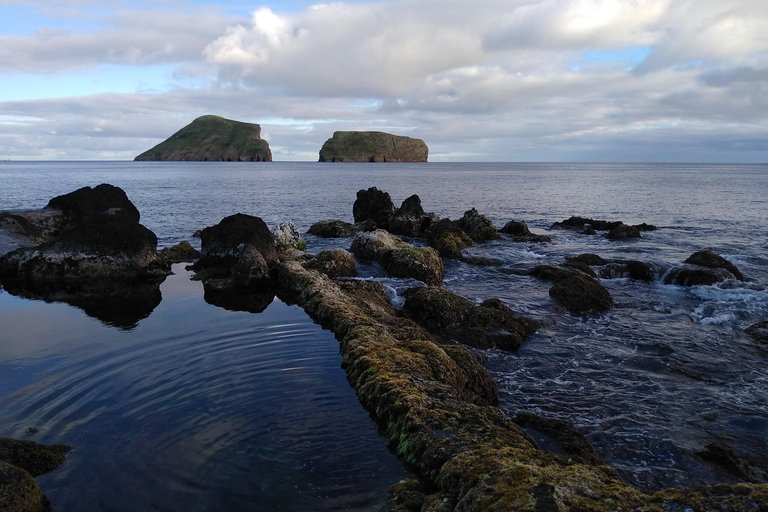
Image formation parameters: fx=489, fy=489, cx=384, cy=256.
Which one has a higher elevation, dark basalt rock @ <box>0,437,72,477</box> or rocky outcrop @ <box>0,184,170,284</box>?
rocky outcrop @ <box>0,184,170,284</box>

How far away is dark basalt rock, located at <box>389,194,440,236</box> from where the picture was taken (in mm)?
37562

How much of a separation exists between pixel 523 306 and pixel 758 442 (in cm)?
959

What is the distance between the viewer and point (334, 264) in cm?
2291

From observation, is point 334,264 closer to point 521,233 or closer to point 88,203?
point 88,203

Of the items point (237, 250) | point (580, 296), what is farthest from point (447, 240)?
point (237, 250)

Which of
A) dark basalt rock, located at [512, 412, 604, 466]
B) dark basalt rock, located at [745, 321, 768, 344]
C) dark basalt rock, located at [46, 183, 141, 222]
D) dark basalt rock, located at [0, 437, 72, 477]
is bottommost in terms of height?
dark basalt rock, located at [745, 321, 768, 344]

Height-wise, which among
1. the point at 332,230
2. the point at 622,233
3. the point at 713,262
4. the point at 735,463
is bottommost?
the point at 735,463

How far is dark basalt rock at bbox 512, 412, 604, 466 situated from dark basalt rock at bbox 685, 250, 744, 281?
19.5 meters

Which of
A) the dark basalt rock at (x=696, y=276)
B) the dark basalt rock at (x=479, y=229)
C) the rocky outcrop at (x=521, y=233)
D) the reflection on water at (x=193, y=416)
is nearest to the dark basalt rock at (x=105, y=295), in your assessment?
the reflection on water at (x=193, y=416)

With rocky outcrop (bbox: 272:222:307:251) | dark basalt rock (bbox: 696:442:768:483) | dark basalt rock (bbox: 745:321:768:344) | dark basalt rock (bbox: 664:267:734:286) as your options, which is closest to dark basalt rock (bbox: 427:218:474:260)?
rocky outcrop (bbox: 272:222:307:251)

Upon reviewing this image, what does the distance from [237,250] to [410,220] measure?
18239 mm

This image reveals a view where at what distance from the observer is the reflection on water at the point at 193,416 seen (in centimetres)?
689

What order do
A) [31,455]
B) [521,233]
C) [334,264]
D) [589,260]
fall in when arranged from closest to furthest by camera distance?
1. [31,455]
2. [334,264]
3. [589,260]
4. [521,233]

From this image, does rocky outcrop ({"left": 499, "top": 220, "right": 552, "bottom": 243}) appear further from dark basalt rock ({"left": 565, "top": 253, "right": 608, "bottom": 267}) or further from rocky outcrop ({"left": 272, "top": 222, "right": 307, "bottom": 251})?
rocky outcrop ({"left": 272, "top": 222, "right": 307, "bottom": 251})
